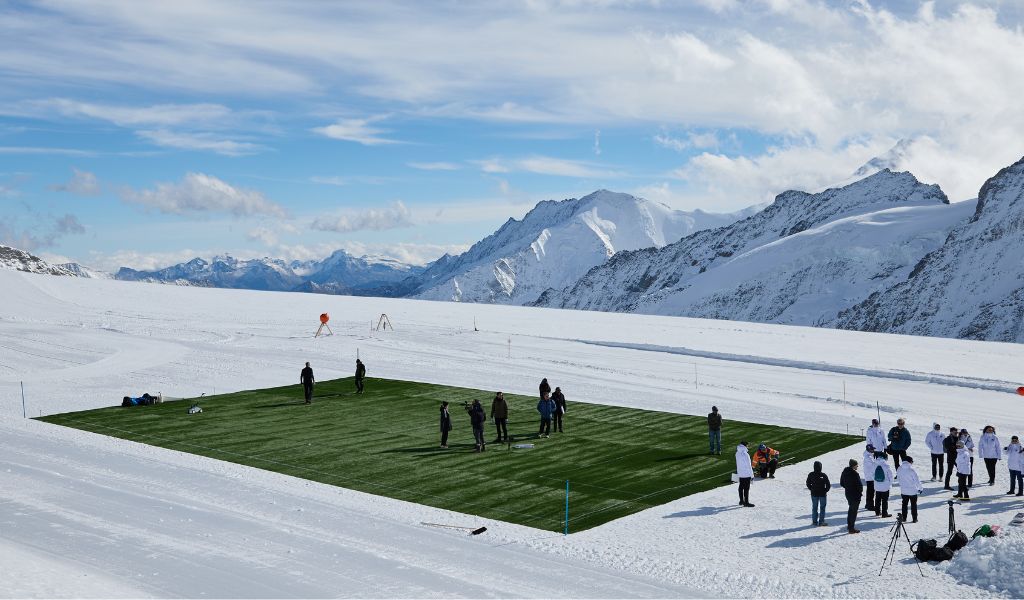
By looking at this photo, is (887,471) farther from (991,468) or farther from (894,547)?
(991,468)

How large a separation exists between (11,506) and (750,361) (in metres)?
42.8

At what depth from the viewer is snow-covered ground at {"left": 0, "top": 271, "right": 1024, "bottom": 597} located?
17.5 meters

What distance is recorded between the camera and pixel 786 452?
29.0m

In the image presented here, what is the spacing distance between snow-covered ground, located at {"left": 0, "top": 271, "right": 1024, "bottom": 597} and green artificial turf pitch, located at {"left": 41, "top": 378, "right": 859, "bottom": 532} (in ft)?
3.13

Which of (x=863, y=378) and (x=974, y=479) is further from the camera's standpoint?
(x=863, y=378)

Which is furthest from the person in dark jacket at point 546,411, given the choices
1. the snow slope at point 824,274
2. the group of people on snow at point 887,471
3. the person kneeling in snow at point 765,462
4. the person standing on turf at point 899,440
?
the snow slope at point 824,274

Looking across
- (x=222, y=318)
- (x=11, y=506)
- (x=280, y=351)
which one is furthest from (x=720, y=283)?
(x=11, y=506)

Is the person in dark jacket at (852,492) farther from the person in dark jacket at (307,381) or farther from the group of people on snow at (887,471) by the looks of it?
the person in dark jacket at (307,381)

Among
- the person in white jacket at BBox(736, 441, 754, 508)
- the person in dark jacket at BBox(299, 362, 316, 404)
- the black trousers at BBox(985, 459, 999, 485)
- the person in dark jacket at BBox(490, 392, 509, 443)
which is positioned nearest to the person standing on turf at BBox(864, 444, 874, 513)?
the person in white jacket at BBox(736, 441, 754, 508)

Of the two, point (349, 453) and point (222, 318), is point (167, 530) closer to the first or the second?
point (349, 453)

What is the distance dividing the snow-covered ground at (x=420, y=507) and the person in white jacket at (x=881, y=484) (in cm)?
85

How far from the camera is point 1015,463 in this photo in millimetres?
23219

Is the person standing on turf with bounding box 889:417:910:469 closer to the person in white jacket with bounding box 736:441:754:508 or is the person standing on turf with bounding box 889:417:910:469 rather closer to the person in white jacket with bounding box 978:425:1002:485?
the person in white jacket with bounding box 978:425:1002:485

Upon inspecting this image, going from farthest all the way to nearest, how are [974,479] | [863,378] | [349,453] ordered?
[863,378], [349,453], [974,479]
